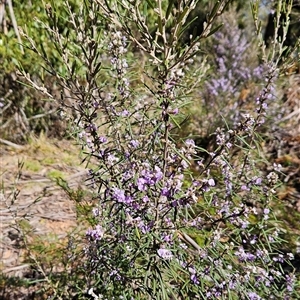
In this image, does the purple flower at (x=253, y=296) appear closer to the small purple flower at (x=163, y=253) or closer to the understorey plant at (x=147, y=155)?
the understorey plant at (x=147, y=155)

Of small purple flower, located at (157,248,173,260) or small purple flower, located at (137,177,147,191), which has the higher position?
small purple flower, located at (137,177,147,191)

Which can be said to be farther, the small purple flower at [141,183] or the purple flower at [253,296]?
the purple flower at [253,296]

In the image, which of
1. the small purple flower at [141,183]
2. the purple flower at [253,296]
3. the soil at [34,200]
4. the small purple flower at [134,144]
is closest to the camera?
the small purple flower at [141,183]

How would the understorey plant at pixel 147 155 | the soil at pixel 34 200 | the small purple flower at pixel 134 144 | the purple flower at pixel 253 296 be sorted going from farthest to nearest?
the soil at pixel 34 200
the purple flower at pixel 253 296
the small purple flower at pixel 134 144
the understorey plant at pixel 147 155

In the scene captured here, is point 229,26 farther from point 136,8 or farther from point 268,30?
point 136,8

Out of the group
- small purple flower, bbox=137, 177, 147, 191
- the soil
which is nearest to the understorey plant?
small purple flower, bbox=137, 177, 147, 191

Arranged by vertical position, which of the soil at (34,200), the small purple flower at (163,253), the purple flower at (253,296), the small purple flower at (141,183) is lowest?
the soil at (34,200)

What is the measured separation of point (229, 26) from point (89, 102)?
20.4 feet

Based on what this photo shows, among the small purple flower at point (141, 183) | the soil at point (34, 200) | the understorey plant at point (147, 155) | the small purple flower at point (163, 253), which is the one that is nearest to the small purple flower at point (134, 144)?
the understorey plant at point (147, 155)

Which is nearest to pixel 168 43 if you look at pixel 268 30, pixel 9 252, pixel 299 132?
pixel 9 252

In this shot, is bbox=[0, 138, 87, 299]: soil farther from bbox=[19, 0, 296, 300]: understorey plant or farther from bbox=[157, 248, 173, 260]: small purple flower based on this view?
bbox=[157, 248, 173, 260]: small purple flower

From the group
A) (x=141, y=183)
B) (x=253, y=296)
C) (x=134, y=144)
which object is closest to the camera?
(x=141, y=183)

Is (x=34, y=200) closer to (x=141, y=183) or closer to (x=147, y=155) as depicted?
(x=147, y=155)

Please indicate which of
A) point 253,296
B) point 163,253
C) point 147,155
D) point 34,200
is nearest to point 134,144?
point 147,155
